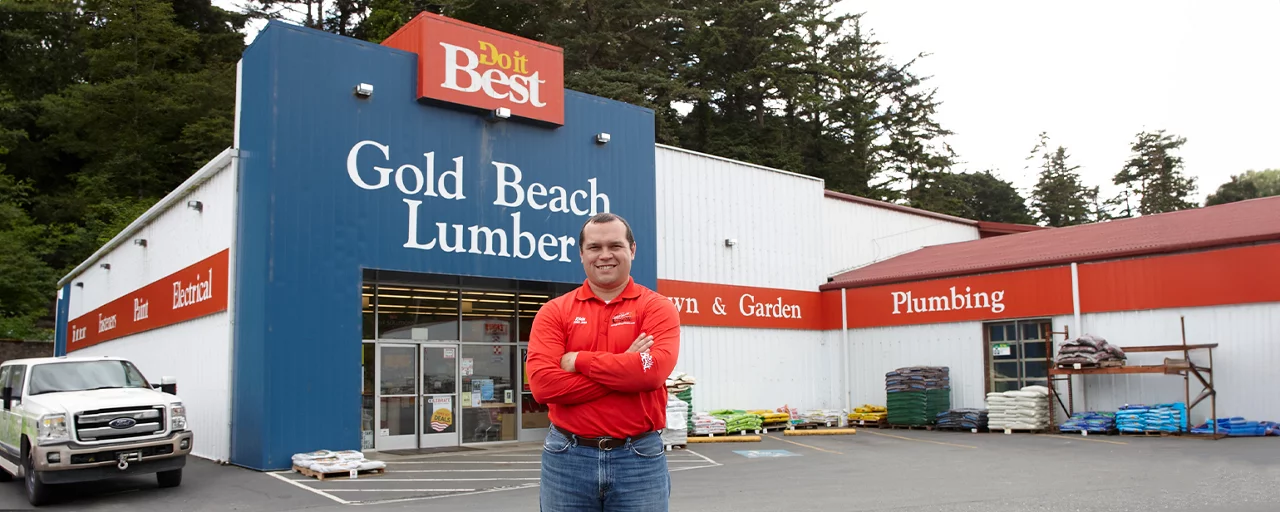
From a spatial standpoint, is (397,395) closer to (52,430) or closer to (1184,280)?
(52,430)

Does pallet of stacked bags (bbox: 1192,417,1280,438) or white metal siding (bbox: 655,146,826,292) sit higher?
white metal siding (bbox: 655,146,826,292)

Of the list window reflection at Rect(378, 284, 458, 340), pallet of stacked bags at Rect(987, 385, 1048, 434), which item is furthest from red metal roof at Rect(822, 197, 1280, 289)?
window reflection at Rect(378, 284, 458, 340)

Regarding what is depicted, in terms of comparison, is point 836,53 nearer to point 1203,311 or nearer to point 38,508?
point 1203,311

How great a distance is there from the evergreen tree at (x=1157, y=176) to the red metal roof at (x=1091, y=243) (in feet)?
159

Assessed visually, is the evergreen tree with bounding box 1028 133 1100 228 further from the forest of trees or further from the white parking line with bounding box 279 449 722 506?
the white parking line with bounding box 279 449 722 506

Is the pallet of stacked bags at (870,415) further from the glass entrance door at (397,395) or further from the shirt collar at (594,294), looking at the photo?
the shirt collar at (594,294)

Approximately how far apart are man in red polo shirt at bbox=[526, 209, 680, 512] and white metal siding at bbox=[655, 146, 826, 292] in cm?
1765

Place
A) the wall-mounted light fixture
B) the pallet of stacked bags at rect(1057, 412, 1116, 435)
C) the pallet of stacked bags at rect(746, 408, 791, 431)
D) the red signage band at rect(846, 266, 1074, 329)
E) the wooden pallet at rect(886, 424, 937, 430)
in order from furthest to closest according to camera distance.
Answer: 1. the wooden pallet at rect(886, 424, 937, 430)
2. the pallet of stacked bags at rect(746, 408, 791, 431)
3. the red signage band at rect(846, 266, 1074, 329)
4. the pallet of stacked bags at rect(1057, 412, 1116, 435)
5. the wall-mounted light fixture

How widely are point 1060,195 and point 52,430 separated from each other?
6793 cm

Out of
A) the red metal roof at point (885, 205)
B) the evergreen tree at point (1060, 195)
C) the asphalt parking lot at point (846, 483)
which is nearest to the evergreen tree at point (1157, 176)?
the evergreen tree at point (1060, 195)

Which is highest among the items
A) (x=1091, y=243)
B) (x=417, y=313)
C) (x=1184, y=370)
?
(x=1091, y=243)

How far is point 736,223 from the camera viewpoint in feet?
78.1

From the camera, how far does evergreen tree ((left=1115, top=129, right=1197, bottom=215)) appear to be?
222 ft

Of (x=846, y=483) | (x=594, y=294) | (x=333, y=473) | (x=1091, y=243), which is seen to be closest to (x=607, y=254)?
(x=594, y=294)
